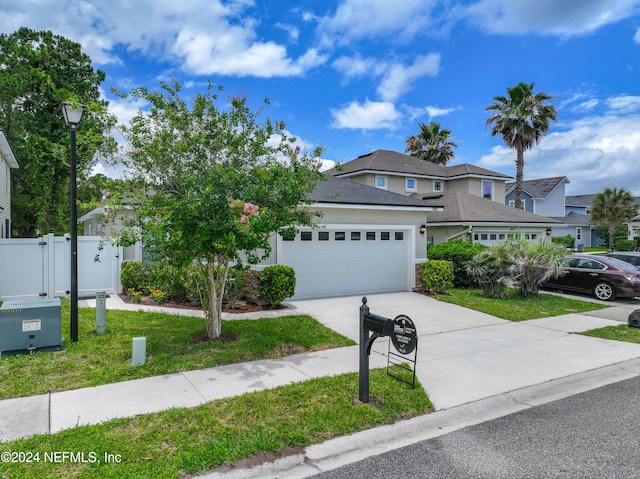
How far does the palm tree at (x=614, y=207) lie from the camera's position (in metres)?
30.7

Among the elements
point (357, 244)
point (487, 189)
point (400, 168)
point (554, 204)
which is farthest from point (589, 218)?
point (357, 244)

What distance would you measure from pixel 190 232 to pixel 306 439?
11.4 feet

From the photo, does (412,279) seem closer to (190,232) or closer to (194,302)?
(194,302)

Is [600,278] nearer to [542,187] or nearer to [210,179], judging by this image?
[210,179]

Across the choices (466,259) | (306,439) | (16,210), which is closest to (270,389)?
(306,439)

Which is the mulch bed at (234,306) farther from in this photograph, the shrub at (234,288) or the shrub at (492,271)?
the shrub at (492,271)

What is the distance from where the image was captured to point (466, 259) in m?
14.0

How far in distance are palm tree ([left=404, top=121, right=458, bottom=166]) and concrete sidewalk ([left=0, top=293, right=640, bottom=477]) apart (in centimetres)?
2735

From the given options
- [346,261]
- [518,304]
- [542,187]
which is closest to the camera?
[518,304]

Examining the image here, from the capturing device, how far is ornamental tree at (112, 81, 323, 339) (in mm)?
5773

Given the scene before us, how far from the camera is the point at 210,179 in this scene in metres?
5.88

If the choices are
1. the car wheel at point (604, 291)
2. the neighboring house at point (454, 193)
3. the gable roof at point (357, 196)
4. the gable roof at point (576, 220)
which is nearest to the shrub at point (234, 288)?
the gable roof at point (357, 196)

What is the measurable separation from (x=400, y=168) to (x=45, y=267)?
18652 mm

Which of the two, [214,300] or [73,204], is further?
[214,300]
